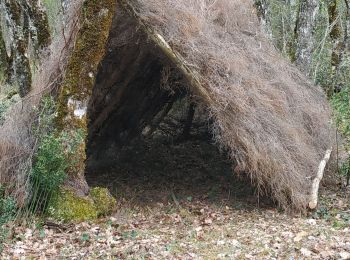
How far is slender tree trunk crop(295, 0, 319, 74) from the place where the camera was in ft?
37.3

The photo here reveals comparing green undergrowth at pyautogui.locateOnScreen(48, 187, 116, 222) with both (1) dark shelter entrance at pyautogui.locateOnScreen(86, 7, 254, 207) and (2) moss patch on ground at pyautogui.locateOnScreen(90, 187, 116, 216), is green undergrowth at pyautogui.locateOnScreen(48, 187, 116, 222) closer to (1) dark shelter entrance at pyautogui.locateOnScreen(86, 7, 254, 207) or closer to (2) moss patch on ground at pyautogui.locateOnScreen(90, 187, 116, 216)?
(2) moss patch on ground at pyautogui.locateOnScreen(90, 187, 116, 216)

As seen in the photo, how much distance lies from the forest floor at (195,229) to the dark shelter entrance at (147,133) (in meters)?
0.08

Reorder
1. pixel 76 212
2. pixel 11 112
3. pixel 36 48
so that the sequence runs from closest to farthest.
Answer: pixel 76 212, pixel 11 112, pixel 36 48

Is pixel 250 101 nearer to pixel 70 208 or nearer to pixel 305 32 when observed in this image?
pixel 70 208

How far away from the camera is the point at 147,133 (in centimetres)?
1290

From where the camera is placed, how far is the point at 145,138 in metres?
12.9

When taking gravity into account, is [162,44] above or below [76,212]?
above

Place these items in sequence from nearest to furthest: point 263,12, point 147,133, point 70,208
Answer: point 70,208 < point 263,12 < point 147,133

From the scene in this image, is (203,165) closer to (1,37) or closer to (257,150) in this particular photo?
(257,150)

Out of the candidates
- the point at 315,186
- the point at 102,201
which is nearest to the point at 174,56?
the point at 102,201

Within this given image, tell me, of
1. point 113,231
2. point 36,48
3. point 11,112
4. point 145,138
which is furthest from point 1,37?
point 113,231

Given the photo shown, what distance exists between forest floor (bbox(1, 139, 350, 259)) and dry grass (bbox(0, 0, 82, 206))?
0.80m

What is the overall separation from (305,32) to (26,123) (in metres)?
6.53

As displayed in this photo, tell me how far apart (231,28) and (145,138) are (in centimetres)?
420
